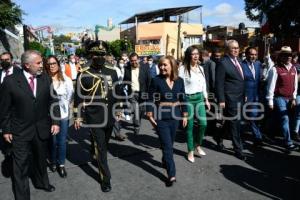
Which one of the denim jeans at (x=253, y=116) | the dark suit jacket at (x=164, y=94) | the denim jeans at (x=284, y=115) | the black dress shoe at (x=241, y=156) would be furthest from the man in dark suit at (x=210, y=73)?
the dark suit jacket at (x=164, y=94)

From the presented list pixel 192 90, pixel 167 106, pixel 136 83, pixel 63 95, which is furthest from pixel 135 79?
pixel 167 106

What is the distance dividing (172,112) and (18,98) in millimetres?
2129

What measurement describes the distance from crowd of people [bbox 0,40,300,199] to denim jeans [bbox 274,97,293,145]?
0.02 m

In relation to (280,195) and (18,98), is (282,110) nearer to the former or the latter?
(280,195)

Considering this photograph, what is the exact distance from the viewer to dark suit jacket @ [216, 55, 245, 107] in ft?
20.0

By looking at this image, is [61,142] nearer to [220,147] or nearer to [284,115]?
[220,147]

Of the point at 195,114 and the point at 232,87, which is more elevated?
the point at 232,87

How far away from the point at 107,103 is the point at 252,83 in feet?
10.3

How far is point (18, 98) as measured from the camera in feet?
13.8

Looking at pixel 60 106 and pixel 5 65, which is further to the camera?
pixel 5 65

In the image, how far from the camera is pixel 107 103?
5012 millimetres

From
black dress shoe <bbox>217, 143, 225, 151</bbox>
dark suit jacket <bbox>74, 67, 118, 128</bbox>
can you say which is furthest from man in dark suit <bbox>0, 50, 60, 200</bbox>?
black dress shoe <bbox>217, 143, 225, 151</bbox>

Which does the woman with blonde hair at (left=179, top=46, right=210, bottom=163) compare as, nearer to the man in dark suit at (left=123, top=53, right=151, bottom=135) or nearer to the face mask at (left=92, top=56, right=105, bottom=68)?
the face mask at (left=92, top=56, right=105, bottom=68)

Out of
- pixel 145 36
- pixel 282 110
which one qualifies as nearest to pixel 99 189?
pixel 282 110
